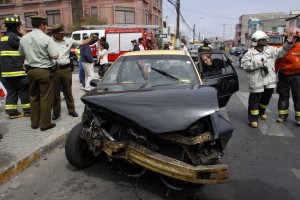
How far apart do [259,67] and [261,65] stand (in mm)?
55

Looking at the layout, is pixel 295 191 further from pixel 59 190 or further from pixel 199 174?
pixel 59 190

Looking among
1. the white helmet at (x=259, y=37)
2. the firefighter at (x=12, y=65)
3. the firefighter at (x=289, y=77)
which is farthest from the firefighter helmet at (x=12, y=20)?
the firefighter at (x=289, y=77)

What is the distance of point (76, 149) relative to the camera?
12.2ft

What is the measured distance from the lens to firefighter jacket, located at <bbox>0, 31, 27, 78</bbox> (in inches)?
222

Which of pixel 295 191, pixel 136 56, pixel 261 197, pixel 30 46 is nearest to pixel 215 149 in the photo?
pixel 261 197

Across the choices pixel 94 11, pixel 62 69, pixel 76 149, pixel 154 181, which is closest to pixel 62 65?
pixel 62 69

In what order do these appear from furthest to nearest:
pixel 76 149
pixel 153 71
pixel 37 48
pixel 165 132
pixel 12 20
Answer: pixel 12 20
pixel 37 48
pixel 153 71
pixel 76 149
pixel 165 132

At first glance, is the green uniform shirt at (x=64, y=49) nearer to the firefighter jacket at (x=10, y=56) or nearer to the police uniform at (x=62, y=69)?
the police uniform at (x=62, y=69)

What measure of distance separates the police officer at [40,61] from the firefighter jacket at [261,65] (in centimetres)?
382

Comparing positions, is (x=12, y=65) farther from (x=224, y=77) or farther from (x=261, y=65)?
(x=261, y=65)

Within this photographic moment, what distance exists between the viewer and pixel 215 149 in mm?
2992

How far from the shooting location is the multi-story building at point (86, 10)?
37.1 meters

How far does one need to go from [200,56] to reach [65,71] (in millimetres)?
2978

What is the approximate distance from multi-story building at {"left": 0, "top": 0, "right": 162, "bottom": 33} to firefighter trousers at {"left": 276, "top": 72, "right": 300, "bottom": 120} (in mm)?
32708
